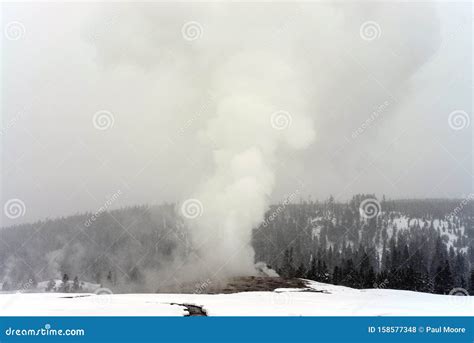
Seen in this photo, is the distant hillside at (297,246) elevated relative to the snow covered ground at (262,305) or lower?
elevated

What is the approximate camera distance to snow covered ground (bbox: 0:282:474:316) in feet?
98.1

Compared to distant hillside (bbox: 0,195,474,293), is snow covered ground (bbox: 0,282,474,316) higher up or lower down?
lower down

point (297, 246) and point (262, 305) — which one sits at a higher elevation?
point (297, 246)

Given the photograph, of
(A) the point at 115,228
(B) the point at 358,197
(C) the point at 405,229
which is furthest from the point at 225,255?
(B) the point at 358,197

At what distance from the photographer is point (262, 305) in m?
33.4

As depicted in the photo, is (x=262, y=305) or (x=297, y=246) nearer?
(x=262, y=305)

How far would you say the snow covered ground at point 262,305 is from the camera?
29891 mm

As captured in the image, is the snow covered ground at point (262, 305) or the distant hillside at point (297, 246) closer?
the snow covered ground at point (262, 305)

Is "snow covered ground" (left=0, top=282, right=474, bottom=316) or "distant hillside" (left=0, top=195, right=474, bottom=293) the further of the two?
"distant hillside" (left=0, top=195, right=474, bottom=293)

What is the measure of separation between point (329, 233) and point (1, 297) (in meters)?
134

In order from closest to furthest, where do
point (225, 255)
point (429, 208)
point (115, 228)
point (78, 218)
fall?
point (225, 255), point (115, 228), point (78, 218), point (429, 208)

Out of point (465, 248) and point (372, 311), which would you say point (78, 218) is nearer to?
point (465, 248)

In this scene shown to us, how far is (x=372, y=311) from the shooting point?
31125 millimetres
